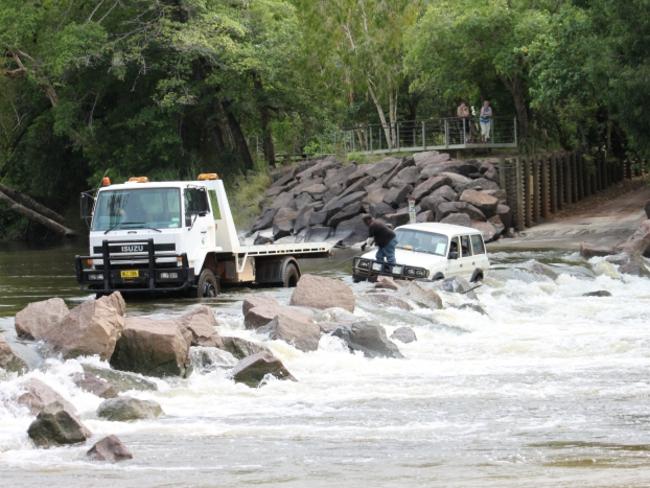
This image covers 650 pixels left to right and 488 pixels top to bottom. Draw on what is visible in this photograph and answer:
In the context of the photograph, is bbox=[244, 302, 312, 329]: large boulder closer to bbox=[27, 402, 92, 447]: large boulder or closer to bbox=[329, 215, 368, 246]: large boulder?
bbox=[27, 402, 92, 447]: large boulder

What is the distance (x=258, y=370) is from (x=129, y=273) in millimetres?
8507

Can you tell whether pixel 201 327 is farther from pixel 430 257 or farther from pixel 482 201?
pixel 482 201

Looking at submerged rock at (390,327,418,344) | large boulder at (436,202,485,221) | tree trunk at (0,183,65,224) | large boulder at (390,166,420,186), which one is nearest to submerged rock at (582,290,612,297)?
submerged rock at (390,327,418,344)

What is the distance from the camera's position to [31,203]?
56719mm

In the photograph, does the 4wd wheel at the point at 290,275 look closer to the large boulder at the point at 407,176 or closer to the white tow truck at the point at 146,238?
the white tow truck at the point at 146,238

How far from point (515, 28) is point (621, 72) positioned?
11624 millimetres

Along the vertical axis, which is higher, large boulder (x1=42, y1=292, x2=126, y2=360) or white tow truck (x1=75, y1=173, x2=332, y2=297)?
white tow truck (x1=75, y1=173, x2=332, y2=297)

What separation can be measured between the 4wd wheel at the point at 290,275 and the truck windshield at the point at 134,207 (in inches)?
167

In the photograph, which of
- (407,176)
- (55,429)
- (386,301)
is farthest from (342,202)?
(55,429)

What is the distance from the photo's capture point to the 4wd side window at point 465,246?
27.4 m

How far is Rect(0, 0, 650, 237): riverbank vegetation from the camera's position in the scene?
48.7 metres

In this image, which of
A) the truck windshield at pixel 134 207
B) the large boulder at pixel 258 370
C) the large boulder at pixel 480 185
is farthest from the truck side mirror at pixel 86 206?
the large boulder at pixel 480 185

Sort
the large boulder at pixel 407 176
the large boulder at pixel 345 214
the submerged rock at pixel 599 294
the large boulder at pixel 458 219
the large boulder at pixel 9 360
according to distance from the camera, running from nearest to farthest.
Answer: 1. the large boulder at pixel 9 360
2. the submerged rock at pixel 599 294
3. the large boulder at pixel 458 219
4. the large boulder at pixel 345 214
5. the large boulder at pixel 407 176

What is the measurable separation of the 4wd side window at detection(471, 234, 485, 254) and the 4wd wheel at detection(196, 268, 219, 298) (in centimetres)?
611
